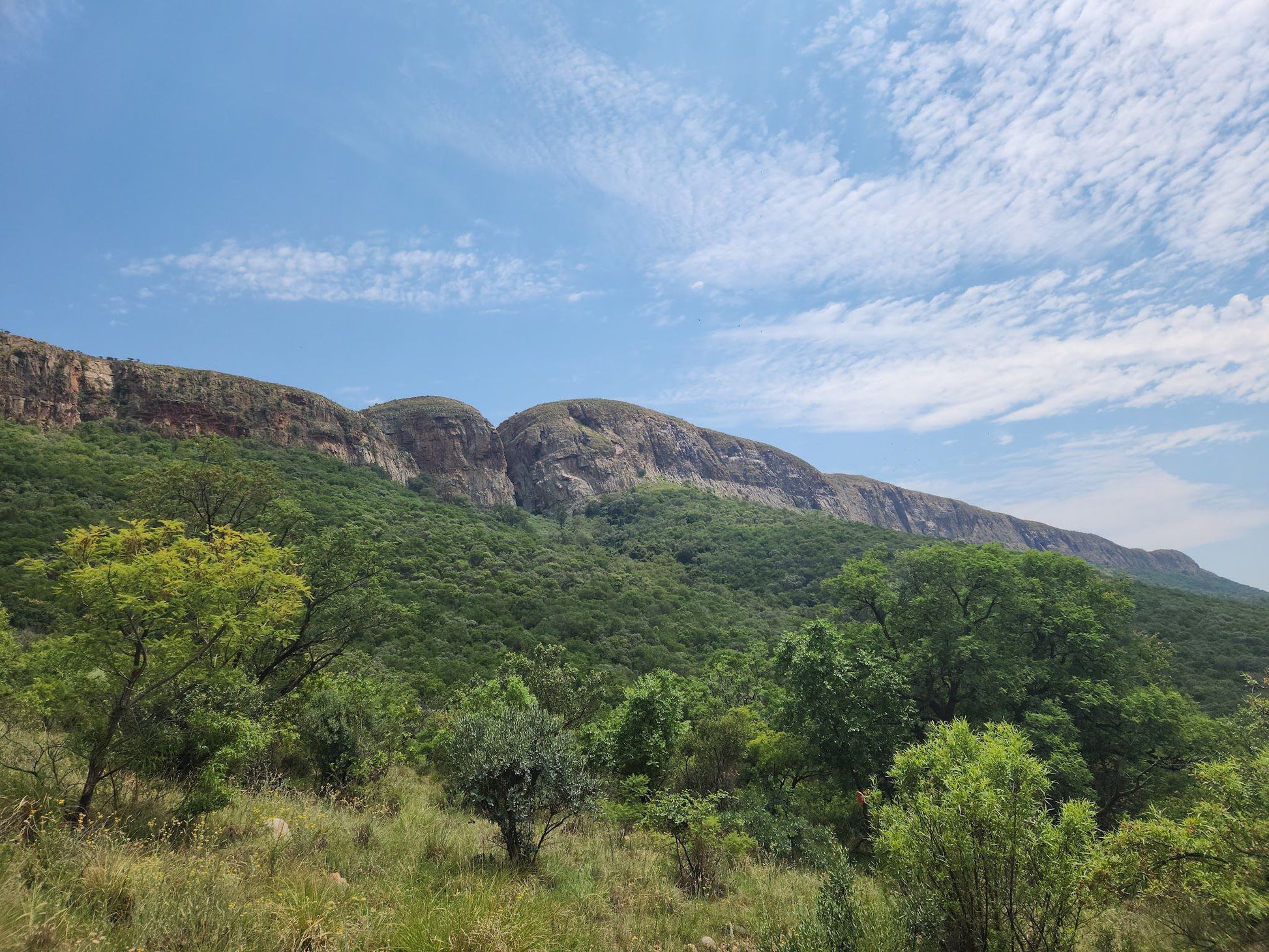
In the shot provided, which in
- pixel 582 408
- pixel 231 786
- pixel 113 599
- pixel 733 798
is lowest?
pixel 733 798

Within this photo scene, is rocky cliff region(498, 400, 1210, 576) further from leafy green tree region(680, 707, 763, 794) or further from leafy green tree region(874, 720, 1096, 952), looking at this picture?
leafy green tree region(874, 720, 1096, 952)

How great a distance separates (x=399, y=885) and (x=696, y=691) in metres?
21.7

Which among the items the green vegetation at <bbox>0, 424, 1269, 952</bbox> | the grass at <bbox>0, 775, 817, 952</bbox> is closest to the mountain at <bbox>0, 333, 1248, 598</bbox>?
the green vegetation at <bbox>0, 424, 1269, 952</bbox>

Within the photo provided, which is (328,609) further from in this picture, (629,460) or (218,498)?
(629,460)

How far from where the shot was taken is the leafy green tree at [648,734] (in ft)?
53.0

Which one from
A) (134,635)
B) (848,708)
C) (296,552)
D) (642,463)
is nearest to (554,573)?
(296,552)

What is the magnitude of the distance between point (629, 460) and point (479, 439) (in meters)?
33.9

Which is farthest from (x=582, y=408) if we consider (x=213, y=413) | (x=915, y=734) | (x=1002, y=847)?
(x=1002, y=847)

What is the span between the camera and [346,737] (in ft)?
40.5

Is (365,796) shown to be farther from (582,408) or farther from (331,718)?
(582,408)

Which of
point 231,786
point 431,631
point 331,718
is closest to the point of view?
point 231,786

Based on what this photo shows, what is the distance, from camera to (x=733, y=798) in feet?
50.0

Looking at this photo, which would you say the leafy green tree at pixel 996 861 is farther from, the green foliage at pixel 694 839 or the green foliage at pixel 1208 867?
the green foliage at pixel 694 839

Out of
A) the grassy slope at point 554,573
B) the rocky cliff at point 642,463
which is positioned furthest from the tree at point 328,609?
the rocky cliff at point 642,463
